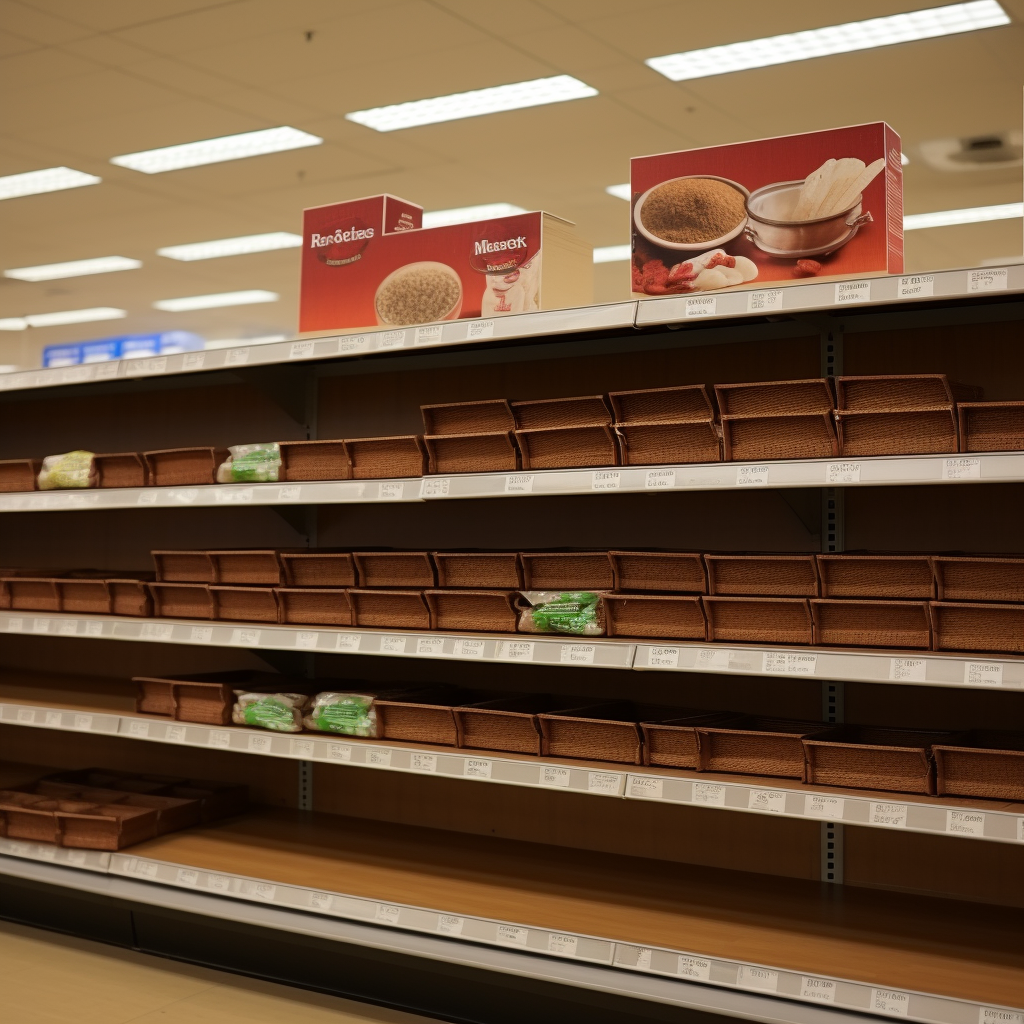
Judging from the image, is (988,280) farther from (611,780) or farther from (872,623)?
(611,780)

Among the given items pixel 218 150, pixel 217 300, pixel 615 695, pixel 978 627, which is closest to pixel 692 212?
pixel 978 627

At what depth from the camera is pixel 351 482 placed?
2826 mm

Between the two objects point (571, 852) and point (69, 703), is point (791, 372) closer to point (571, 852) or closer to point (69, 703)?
point (571, 852)

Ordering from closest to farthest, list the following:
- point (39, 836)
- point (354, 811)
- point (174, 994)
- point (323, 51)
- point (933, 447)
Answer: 1. point (933, 447)
2. point (174, 994)
3. point (39, 836)
4. point (354, 811)
5. point (323, 51)

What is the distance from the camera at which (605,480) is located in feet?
8.05

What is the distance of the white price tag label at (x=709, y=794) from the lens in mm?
2311

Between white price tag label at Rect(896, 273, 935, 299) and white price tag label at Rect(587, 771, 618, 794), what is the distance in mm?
1107

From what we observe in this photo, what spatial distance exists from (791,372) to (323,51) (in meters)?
3.06

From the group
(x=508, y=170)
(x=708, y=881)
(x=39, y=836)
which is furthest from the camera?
(x=508, y=170)

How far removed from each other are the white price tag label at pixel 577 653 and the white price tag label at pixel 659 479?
366 mm

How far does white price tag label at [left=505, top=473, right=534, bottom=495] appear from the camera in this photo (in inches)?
100

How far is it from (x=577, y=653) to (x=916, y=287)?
0.99 m

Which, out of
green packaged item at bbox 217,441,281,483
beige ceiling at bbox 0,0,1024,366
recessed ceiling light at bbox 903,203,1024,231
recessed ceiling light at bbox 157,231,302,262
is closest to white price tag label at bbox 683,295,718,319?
green packaged item at bbox 217,441,281,483

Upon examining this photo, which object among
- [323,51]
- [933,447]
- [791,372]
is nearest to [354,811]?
[791,372]
